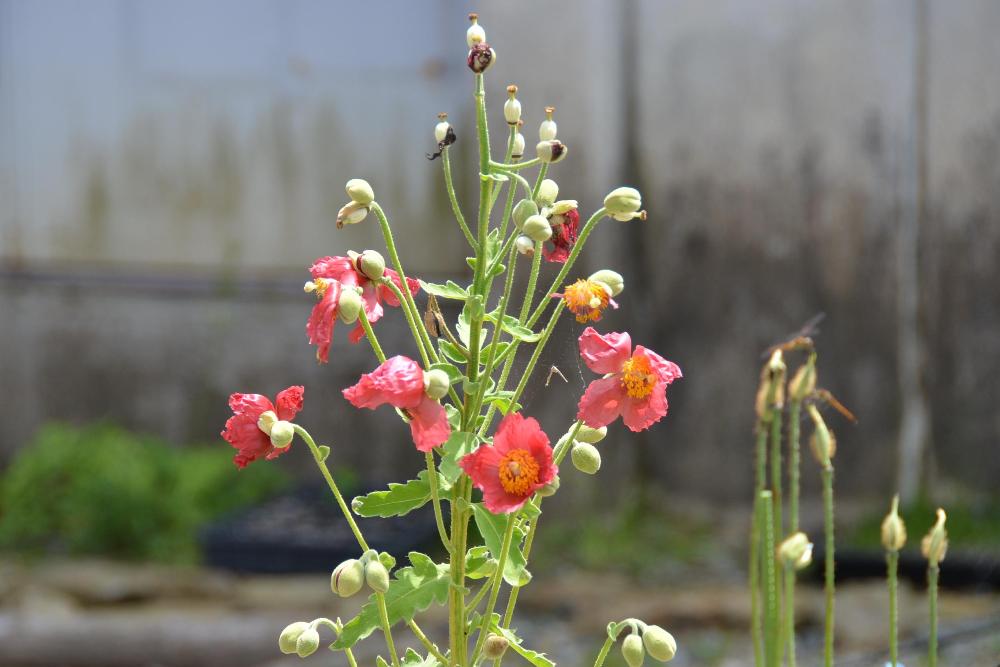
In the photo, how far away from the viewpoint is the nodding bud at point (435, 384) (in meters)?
0.93

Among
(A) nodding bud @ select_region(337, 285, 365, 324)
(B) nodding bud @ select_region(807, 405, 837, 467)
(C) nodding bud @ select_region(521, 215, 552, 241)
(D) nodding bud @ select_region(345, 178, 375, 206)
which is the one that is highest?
(D) nodding bud @ select_region(345, 178, 375, 206)

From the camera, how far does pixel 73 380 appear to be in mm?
4676

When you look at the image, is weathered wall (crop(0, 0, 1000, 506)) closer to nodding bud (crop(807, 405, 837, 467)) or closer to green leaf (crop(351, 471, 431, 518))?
green leaf (crop(351, 471, 431, 518))

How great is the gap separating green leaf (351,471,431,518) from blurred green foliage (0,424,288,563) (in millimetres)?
3120

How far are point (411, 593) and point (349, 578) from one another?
2.9 inches

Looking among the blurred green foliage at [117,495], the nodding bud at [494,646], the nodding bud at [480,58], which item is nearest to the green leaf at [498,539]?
the nodding bud at [494,646]

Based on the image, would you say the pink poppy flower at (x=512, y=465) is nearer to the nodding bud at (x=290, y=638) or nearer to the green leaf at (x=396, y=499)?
the green leaf at (x=396, y=499)

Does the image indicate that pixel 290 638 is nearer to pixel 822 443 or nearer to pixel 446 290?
pixel 446 290

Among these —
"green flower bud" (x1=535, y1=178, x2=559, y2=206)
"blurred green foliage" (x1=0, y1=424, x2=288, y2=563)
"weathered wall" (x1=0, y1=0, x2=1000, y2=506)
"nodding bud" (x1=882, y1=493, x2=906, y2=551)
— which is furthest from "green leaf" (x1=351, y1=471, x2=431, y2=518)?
"blurred green foliage" (x1=0, y1=424, x2=288, y2=563)

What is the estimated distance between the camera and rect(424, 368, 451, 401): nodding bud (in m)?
0.93

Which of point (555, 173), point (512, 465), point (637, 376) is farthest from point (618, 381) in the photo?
point (555, 173)

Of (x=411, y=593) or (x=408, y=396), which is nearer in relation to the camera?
(x=408, y=396)

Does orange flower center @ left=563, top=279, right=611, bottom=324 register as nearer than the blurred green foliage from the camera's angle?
Yes

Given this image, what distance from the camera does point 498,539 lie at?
1.03m
